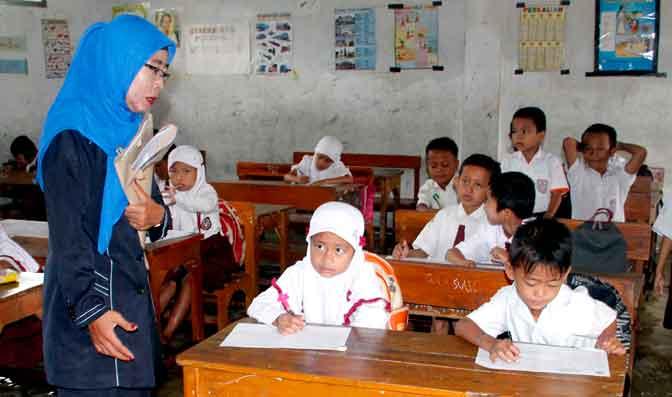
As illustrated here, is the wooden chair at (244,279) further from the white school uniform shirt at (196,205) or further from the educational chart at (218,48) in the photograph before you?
the educational chart at (218,48)

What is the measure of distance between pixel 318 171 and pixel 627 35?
3.04 meters

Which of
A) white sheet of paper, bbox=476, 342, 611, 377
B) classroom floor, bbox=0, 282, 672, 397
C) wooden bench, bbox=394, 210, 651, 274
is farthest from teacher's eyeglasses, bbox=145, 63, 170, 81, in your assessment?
wooden bench, bbox=394, 210, 651, 274

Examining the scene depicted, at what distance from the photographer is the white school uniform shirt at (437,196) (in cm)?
450

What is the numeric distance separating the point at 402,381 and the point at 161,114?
7414 mm

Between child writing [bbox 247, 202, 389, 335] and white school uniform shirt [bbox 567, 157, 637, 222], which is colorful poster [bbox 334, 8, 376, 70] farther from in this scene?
child writing [bbox 247, 202, 389, 335]

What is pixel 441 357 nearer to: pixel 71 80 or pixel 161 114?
pixel 71 80

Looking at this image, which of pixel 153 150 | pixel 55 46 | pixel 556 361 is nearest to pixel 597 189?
pixel 556 361

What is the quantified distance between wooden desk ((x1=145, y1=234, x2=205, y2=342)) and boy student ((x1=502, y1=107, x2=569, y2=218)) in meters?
1.99

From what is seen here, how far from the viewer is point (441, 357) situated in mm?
1595

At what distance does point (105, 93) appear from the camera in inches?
59.1

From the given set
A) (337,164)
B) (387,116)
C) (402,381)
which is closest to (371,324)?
(402,381)

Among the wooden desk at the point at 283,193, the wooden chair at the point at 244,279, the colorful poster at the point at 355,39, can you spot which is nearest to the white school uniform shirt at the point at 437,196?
the wooden desk at the point at 283,193

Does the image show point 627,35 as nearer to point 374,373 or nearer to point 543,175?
point 543,175

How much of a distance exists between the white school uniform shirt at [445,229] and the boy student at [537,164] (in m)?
1.14
